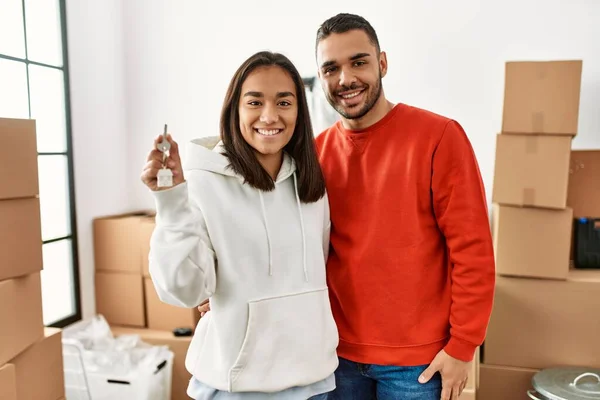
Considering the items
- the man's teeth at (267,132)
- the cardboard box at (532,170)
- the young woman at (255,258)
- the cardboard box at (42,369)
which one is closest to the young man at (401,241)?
the young woman at (255,258)

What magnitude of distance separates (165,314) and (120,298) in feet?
0.97

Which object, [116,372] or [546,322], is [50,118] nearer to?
[116,372]

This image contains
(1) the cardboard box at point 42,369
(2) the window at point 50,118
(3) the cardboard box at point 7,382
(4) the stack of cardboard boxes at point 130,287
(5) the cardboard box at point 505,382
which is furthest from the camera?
(4) the stack of cardboard boxes at point 130,287

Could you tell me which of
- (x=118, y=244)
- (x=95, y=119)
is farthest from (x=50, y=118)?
(x=118, y=244)

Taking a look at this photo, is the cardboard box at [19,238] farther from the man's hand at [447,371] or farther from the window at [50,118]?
the man's hand at [447,371]

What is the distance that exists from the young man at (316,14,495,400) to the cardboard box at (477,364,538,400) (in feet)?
3.72

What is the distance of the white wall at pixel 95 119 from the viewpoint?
2.68m

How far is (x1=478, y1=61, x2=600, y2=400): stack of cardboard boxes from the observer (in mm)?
2082

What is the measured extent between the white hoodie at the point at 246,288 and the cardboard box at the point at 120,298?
163cm

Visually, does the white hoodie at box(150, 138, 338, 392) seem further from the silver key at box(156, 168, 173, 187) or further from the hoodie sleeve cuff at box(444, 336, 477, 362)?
the hoodie sleeve cuff at box(444, 336, 477, 362)

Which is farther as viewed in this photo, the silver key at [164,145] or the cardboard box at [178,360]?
the cardboard box at [178,360]

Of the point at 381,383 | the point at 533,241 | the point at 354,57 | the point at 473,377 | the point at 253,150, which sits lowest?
the point at 473,377

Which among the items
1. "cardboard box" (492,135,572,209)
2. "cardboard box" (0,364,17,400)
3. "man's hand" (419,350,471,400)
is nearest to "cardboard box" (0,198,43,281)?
"cardboard box" (0,364,17,400)

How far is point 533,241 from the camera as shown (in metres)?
2.15
